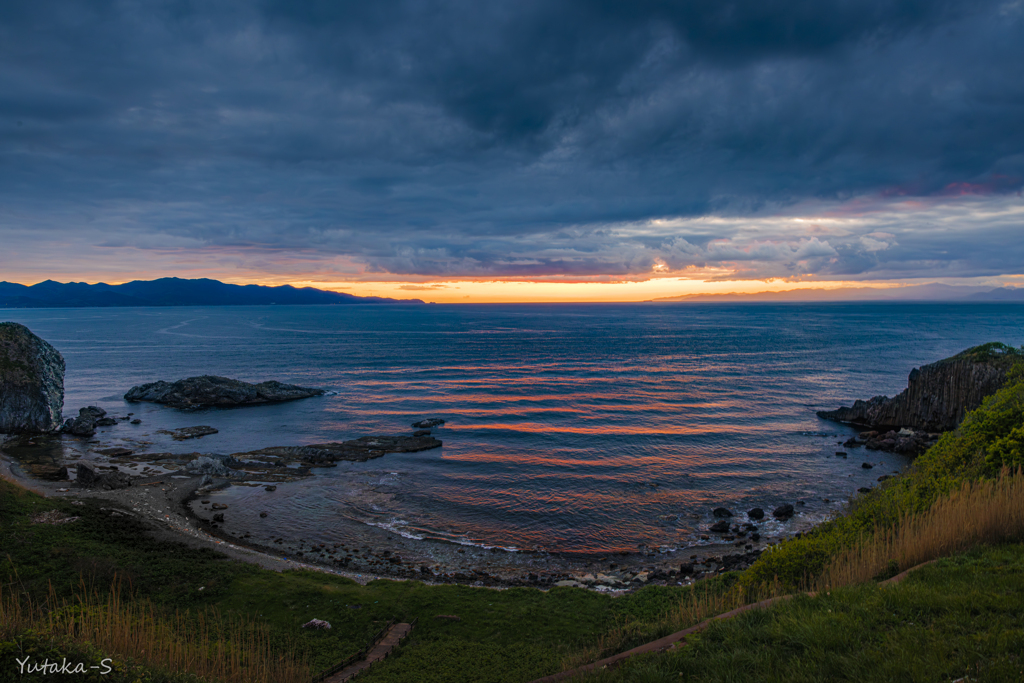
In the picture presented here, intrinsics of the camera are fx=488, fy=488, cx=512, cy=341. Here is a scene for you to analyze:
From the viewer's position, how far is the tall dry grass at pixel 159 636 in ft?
27.1

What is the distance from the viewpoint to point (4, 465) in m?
39.9

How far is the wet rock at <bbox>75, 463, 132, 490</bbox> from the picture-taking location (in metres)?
36.1

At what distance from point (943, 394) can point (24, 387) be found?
9430 centimetres

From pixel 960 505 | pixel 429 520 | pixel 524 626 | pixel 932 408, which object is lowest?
pixel 429 520

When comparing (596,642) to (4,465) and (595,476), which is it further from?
(4,465)

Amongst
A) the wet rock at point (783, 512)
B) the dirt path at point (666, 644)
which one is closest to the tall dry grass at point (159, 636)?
the dirt path at point (666, 644)

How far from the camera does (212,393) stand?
7062 centimetres

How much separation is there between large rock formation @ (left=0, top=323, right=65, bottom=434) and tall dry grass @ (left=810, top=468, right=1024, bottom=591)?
71.3 m

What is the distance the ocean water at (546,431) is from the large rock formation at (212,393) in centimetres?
282

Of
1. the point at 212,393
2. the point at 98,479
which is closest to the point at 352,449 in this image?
the point at 98,479

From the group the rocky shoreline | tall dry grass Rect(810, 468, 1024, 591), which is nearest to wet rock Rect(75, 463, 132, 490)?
the rocky shoreline

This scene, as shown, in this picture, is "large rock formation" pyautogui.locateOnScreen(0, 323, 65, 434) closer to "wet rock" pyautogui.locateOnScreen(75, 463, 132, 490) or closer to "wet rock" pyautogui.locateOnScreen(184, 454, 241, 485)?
"wet rock" pyautogui.locateOnScreen(75, 463, 132, 490)

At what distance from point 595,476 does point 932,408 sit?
1447 inches

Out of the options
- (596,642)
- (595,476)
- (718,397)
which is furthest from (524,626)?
(718,397)
